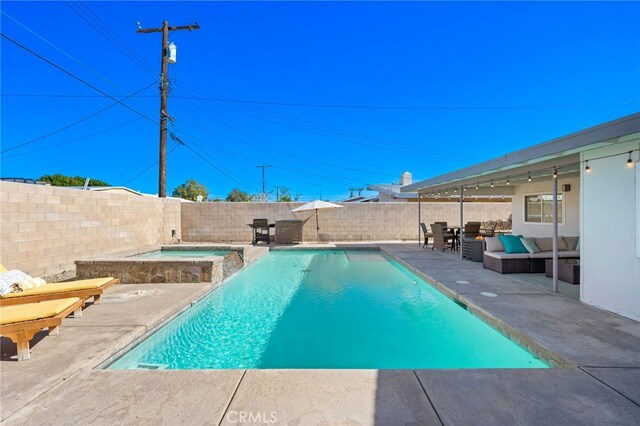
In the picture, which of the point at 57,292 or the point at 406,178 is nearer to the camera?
the point at 57,292

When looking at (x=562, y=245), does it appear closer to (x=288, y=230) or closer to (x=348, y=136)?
(x=288, y=230)

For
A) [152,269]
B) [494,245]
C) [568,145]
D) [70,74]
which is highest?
[70,74]

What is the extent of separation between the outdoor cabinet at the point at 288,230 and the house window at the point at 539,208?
8.01 m

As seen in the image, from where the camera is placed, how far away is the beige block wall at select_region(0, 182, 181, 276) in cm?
594

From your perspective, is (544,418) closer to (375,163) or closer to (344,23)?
(344,23)

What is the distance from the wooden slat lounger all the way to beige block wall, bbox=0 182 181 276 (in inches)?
101

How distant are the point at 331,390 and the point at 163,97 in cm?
1460

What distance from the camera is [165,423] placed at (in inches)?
79.4

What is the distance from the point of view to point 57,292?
4.07 m

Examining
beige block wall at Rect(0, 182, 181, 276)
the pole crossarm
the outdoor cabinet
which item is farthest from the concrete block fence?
the pole crossarm

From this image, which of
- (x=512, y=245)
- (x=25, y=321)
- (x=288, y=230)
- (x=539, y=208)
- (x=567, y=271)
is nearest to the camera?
(x=25, y=321)

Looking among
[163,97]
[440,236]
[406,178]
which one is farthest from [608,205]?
[406,178]

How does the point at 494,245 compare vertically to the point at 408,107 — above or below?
below

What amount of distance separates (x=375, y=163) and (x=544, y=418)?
164 feet
